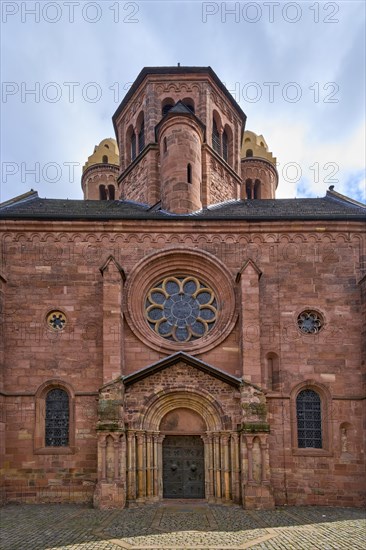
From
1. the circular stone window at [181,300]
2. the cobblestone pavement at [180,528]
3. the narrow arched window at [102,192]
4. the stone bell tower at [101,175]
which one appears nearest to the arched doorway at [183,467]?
the cobblestone pavement at [180,528]

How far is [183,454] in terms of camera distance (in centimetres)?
1798

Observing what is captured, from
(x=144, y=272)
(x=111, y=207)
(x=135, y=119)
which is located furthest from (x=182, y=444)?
(x=135, y=119)

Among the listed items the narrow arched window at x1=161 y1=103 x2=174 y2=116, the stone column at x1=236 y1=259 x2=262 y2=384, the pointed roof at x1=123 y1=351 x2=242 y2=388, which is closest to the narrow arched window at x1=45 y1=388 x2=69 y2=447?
the pointed roof at x1=123 y1=351 x2=242 y2=388

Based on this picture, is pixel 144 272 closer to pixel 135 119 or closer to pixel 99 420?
pixel 99 420

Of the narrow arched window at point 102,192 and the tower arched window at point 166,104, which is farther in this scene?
the narrow arched window at point 102,192

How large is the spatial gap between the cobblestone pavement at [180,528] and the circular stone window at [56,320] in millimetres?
5574

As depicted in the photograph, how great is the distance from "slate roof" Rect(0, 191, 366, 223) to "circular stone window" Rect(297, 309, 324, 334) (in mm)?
3351

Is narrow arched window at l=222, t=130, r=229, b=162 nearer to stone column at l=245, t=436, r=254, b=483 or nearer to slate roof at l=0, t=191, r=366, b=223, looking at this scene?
slate roof at l=0, t=191, r=366, b=223

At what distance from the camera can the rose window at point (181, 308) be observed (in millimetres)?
19562

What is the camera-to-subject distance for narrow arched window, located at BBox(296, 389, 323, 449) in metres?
18.4

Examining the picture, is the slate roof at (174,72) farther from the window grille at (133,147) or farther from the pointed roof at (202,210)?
the pointed roof at (202,210)

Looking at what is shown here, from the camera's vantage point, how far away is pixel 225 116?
27.4 meters

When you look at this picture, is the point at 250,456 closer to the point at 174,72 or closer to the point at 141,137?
the point at 141,137

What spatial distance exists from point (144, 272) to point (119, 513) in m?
7.80
